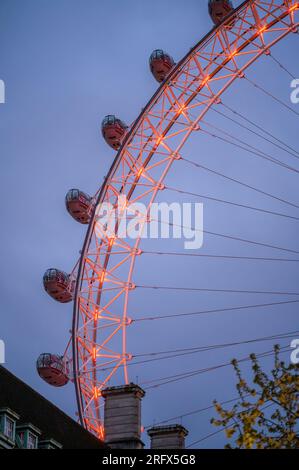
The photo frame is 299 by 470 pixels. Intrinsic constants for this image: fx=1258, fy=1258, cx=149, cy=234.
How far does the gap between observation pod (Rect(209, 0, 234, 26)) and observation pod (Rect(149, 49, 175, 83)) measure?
2640mm

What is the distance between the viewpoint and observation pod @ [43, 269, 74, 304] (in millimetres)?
54312

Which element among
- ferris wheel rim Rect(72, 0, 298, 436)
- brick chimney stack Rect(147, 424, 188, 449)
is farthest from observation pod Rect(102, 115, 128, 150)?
brick chimney stack Rect(147, 424, 188, 449)

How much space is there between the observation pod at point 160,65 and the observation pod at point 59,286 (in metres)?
9.45

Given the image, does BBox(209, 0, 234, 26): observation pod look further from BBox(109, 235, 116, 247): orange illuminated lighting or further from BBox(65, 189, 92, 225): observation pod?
BBox(109, 235, 116, 247): orange illuminated lighting

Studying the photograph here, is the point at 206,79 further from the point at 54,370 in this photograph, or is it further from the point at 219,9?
the point at 54,370

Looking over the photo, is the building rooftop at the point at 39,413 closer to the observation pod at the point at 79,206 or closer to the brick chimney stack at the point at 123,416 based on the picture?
the brick chimney stack at the point at 123,416

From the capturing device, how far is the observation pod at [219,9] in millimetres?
54219

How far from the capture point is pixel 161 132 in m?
52.8

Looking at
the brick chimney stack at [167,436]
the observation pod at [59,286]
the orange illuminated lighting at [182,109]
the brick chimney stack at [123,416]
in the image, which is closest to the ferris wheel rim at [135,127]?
the orange illuminated lighting at [182,109]
